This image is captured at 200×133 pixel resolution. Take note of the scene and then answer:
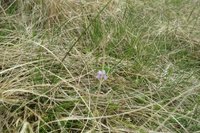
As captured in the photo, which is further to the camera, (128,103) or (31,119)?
(128,103)

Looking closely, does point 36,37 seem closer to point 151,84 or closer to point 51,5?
point 51,5

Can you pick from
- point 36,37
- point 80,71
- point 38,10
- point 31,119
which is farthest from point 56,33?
point 31,119

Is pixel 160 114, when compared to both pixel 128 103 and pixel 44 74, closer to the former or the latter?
pixel 128 103

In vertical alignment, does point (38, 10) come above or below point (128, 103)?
above

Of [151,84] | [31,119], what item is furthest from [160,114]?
[31,119]

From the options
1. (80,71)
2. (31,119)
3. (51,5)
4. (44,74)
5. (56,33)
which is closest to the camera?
(31,119)

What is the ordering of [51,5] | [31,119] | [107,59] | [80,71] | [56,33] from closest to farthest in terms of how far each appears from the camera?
[31,119] → [80,71] → [107,59] → [56,33] → [51,5]
